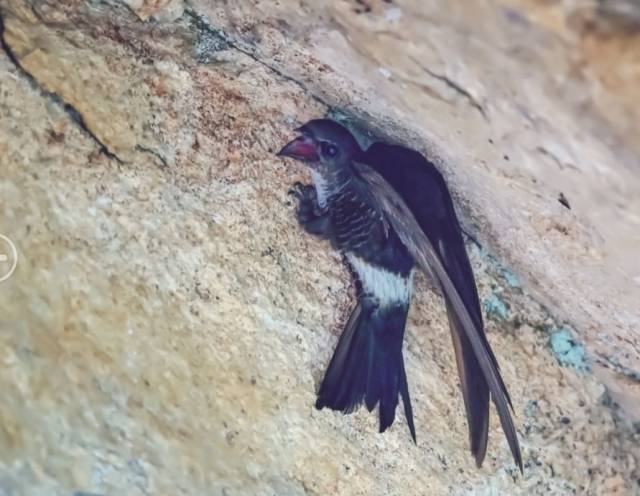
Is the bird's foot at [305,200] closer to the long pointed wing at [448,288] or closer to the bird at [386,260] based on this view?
the bird at [386,260]

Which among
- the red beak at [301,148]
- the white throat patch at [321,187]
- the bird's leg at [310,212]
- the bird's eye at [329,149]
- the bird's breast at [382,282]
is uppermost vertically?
the bird's eye at [329,149]

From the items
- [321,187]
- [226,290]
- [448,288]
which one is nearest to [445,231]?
[448,288]

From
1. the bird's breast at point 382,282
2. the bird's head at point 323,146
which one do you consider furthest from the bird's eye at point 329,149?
the bird's breast at point 382,282

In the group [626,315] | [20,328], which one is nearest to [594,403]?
[626,315]

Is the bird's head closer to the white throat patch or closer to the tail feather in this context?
the white throat patch

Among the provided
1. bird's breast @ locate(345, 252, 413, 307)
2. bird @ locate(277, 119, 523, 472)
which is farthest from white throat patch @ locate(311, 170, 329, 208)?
bird's breast @ locate(345, 252, 413, 307)

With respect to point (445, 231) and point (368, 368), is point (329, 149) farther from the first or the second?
point (368, 368)
